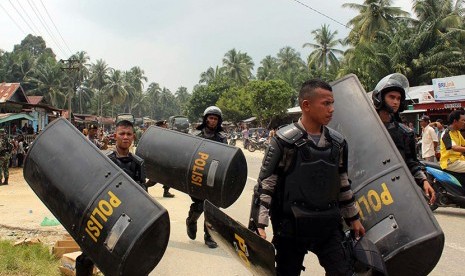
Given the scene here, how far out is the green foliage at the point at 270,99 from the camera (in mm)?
40500

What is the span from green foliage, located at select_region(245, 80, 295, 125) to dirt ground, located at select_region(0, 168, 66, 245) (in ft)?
102

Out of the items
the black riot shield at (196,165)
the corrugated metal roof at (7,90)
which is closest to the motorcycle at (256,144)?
the corrugated metal roof at (7,90)

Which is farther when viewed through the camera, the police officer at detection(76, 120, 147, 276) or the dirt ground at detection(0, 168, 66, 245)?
the dirt ground at detection(0, 168, 66, 245)

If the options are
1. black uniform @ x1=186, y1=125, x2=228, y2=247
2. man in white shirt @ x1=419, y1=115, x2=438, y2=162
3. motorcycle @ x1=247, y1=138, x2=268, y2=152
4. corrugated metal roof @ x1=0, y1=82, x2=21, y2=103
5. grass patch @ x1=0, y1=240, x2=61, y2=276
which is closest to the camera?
grass patch @ x1=0, y1=240, x2=61, y2=276

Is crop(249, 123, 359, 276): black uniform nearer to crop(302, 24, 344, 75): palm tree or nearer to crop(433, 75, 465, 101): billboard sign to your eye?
crop(433, 75, 465, 101): billboard sign

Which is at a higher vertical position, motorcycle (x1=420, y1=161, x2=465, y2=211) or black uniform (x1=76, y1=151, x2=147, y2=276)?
black uniform (x1=76, y1=151, x2=147, y2=276)

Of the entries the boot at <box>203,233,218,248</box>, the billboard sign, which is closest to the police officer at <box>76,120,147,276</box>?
the boot at <box>203,233,218,248</box>

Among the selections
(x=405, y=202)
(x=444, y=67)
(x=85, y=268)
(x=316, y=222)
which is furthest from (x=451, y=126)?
(x=444, y=67)

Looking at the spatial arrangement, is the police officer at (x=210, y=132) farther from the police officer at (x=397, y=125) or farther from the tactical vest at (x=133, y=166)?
the police officer at (x=397, y=125)

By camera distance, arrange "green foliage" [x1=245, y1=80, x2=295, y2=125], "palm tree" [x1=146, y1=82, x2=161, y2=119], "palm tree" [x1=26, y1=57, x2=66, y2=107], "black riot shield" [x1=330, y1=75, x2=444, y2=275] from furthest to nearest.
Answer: "palm tree" [x1=146, y1=82, x2=161, y2=119]
"palm tree" [x1=26, y1=57, x2=66, y2=107]
"green foliage" [x1=245, y1=80, x2=295, y2=125]
"black riot shield" [x1=330, y1=75, x2=444, y2=275]

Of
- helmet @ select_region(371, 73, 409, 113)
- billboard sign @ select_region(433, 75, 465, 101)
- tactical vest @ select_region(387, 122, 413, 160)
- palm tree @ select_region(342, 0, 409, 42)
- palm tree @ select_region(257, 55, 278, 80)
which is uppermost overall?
palm tree @ select_region(342, 0, 409, 42)

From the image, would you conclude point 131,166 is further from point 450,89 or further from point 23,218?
point 450,89

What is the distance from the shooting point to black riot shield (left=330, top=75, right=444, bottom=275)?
270 cm

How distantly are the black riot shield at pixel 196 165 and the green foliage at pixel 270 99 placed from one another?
117ft
